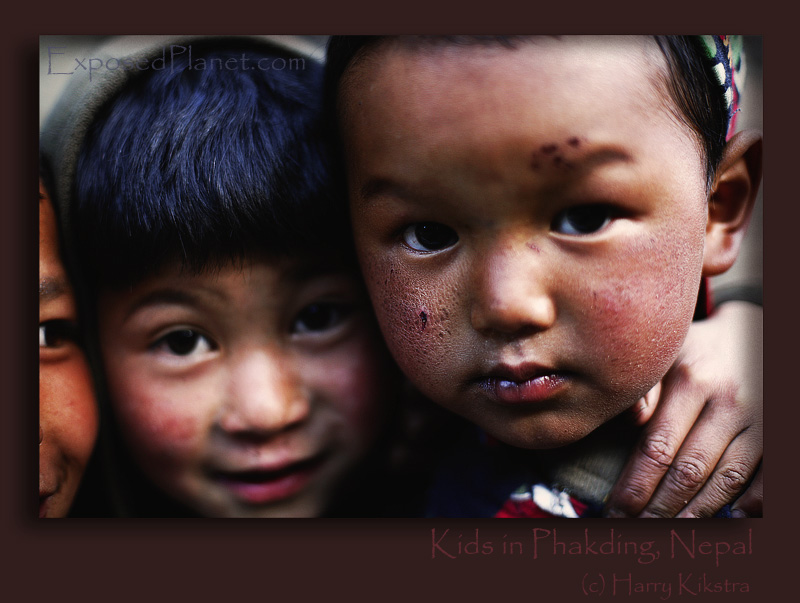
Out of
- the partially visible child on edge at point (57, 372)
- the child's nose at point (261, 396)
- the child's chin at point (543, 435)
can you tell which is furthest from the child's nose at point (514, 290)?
the partially visible child on edge at point (57, 372)

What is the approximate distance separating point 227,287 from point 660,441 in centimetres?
50

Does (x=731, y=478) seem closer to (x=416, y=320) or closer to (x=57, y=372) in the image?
(x=416, y=320)

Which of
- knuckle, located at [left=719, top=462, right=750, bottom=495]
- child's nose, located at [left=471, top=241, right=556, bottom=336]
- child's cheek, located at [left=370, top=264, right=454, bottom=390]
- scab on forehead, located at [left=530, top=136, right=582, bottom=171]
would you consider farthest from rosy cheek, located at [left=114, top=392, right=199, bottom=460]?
knuckle, located at [left=719, top=462, right=750, bottom=495]

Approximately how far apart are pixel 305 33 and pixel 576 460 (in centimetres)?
57

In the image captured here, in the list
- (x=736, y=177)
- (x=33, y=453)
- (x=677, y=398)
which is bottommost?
(x=33, y=453)

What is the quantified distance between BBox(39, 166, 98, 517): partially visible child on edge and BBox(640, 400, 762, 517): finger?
652 mm

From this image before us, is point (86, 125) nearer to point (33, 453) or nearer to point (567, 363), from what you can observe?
point (33, 453)

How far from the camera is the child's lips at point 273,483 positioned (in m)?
0.86

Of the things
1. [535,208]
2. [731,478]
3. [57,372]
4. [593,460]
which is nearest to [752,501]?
[731,478]

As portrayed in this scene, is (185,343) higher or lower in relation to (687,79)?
lower

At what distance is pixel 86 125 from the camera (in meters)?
0.83

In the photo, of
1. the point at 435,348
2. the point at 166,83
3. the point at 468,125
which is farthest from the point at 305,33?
the point at 435,348

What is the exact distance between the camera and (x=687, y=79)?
72cm

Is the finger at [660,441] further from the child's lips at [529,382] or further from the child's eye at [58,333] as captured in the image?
the child's eye at [58,333]
